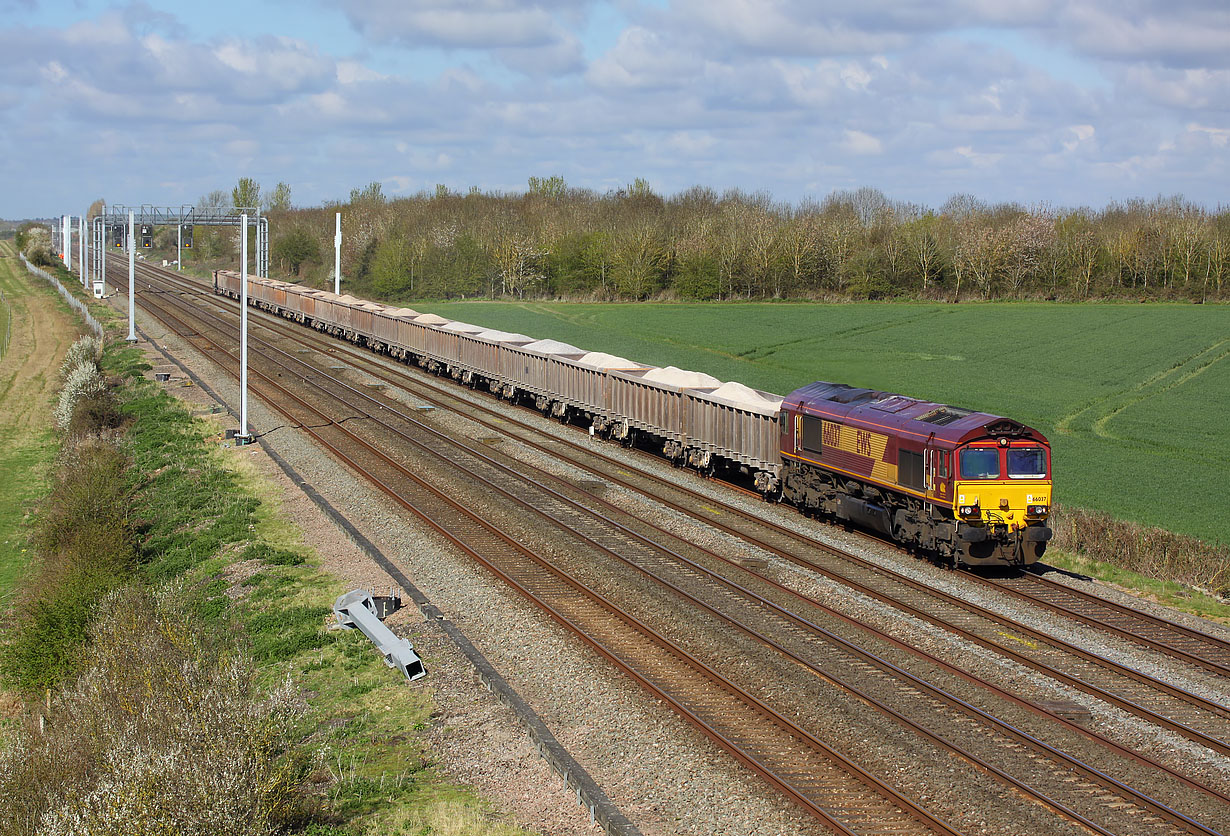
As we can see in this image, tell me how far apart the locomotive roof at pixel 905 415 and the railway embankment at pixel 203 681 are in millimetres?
10533

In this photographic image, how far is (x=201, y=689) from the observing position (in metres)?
11.6

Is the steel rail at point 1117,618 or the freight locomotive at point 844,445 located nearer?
the steel rail at point 1117,618

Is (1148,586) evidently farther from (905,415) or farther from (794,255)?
(794,255)

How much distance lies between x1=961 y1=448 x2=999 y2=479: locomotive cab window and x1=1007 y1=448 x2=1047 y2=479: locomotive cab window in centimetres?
34

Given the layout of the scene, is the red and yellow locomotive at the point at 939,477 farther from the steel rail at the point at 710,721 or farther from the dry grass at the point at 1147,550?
the steel rail at the point at 710,721

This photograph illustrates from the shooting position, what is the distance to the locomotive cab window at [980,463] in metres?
18.9

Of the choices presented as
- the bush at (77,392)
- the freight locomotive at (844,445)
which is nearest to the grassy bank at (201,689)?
the freight locomotive at (844,445)

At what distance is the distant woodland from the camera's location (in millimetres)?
80625

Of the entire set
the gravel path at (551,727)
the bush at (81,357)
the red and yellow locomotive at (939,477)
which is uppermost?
the bush at (81,357)

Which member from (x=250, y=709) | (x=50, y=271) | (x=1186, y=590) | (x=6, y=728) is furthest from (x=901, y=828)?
(x=50, y=271)

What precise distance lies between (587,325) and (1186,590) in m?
55.5

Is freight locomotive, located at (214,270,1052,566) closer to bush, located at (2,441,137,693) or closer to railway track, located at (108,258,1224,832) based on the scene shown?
railway track, located at (108,258,1224,832)

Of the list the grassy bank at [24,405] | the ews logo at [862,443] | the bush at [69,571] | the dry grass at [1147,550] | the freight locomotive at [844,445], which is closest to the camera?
the bush at [69,571]

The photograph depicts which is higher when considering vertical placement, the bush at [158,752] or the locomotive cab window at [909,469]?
the locomotive cab window at [909,469]
